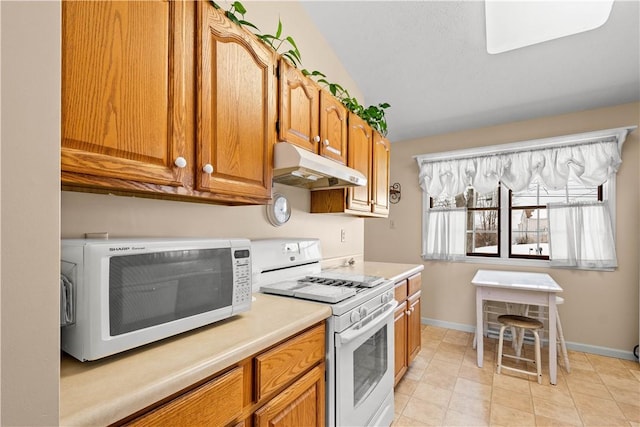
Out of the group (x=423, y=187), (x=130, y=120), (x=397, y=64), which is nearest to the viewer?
(x=130, y=120)

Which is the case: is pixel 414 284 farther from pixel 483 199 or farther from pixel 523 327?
pixel 483 199

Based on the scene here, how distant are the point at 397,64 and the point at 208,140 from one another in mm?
2120

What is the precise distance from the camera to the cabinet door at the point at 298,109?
1.53 m

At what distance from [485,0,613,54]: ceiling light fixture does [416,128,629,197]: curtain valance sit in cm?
136

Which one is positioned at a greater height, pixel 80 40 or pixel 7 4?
pixel 80 40

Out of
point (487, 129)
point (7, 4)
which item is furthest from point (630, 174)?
point (7, 4)

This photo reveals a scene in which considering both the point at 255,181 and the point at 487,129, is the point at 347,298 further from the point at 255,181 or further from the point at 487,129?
the point at 487,129

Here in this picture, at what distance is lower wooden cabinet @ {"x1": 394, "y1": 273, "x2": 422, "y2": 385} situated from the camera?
7.41ft

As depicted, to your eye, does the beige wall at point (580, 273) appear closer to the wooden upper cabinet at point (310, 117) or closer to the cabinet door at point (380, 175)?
the cabinet door at point (380, 175)

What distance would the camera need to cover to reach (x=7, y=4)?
42cm

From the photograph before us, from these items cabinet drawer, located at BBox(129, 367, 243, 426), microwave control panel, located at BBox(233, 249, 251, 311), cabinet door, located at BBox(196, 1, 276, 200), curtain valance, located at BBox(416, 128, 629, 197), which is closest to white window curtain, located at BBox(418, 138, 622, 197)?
curtain valance, located at BBox(416, 128, 629, 197)

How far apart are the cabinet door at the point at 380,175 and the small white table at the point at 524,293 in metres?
1.13

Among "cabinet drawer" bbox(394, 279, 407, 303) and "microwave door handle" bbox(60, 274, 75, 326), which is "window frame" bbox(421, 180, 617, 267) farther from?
"microwave door handle" bbox(60, 274, 75, 326)

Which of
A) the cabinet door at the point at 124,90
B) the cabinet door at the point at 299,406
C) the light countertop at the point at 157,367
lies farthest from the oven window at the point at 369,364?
the cabinet door at the point at 124,90
